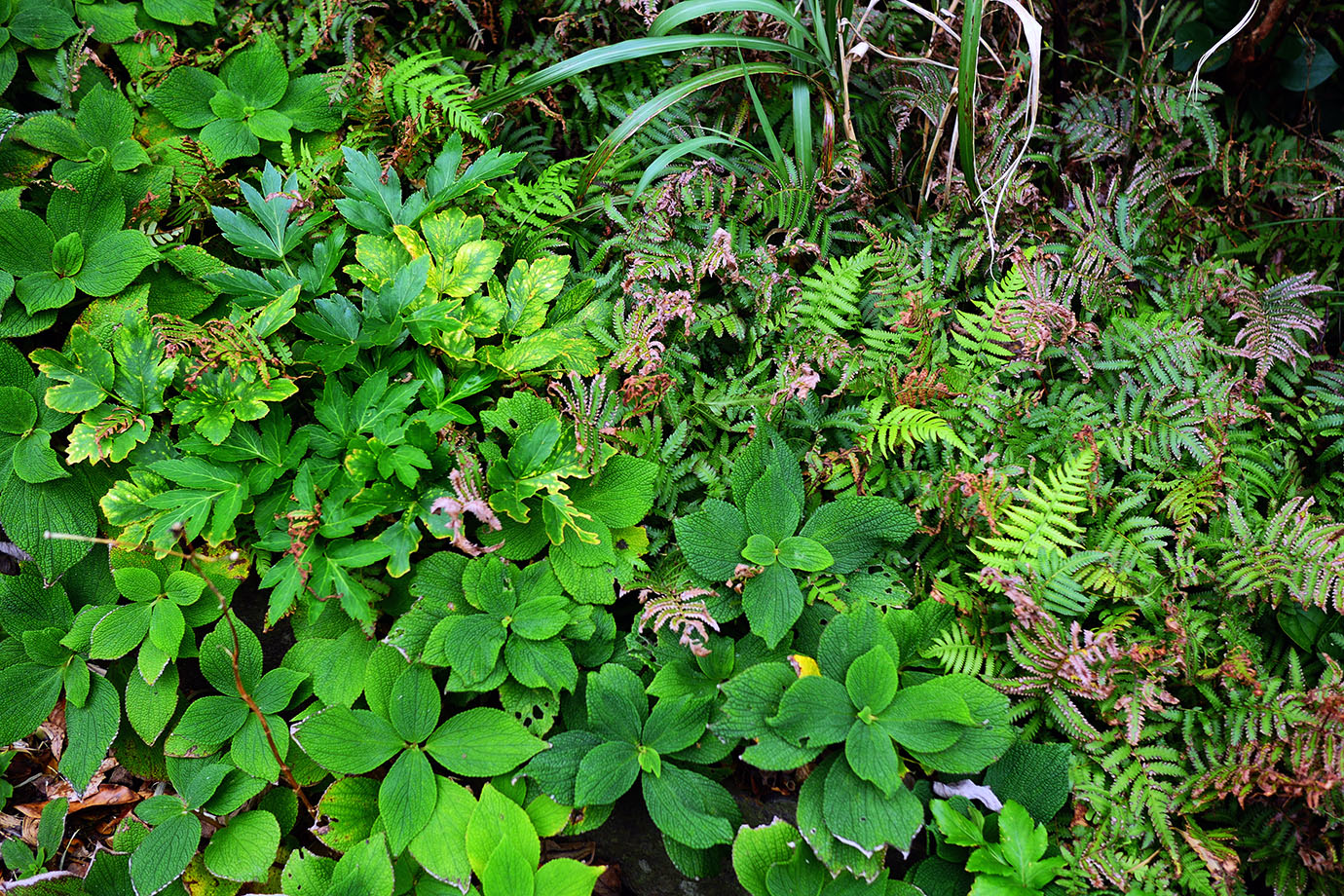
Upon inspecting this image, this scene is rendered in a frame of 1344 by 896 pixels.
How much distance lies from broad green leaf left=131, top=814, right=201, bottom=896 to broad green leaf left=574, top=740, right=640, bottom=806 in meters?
1.00

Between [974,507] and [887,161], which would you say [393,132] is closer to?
[887,161]

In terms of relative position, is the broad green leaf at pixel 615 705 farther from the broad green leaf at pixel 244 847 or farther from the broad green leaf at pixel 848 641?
the broad green leaf at pixel 244 847

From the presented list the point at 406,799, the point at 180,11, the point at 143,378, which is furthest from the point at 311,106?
the point at 406,799

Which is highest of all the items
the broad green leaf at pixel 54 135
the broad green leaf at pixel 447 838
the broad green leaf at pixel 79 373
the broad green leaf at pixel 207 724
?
the broad green leaf at pixel 54 135

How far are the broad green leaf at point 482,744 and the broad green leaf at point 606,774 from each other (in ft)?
0.46

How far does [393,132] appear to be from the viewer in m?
2.70

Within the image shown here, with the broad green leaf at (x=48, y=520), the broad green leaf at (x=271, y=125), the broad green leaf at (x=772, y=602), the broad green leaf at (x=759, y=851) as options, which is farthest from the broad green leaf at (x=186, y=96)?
the broad green leaf at (x=759, y=851)

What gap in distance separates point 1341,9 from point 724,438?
2.70 m

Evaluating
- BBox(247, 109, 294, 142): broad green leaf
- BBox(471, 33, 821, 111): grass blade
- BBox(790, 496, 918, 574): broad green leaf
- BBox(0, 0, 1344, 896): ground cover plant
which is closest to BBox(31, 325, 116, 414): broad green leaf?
BBox(0, 0, 1344, 896): ground cover plant

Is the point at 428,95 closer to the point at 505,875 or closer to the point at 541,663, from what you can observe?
the point at 541,663

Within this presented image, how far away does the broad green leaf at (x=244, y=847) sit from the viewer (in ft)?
6.69

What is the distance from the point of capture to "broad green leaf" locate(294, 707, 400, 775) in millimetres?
1962

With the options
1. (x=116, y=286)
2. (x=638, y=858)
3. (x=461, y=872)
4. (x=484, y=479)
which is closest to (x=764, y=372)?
(x=484, y=479)

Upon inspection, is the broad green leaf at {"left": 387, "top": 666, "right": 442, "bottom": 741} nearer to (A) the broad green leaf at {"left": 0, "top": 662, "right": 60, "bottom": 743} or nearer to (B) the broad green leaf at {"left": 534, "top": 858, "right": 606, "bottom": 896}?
(B) the broad green leaf at {"left": 534, "top": 858, "right": 606, "bottom": 896}
